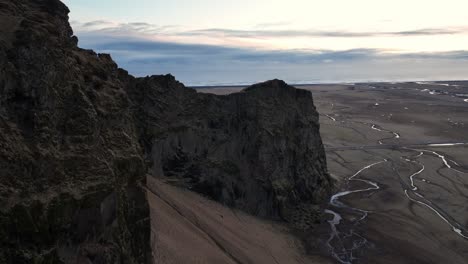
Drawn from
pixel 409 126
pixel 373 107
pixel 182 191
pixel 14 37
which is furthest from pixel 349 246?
pixel 373 107

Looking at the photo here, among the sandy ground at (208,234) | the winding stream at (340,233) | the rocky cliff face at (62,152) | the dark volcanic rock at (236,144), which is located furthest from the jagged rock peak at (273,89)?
the rocky cliff face at (62,152)

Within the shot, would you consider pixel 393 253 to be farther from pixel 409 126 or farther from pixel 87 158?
pixel 409 126

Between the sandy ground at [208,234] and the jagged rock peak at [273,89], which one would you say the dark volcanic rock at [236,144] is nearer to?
the jagged rock peak at [273,89]

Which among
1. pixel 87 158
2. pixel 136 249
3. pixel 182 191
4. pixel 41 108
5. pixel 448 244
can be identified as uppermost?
pixel 41 108

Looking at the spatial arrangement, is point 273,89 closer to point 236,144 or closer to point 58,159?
point 236,144

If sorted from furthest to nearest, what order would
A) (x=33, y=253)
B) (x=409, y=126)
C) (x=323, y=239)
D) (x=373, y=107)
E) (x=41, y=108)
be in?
(x=373, y=107) < (x=409, y=126) < (x=323, y=239) < (x=41, y=108) < (x=33, y=253)

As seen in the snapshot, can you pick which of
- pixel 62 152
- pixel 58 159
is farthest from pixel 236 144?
pixel 58 159

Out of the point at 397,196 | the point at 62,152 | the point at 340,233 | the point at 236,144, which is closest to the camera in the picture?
the point at 62,152
